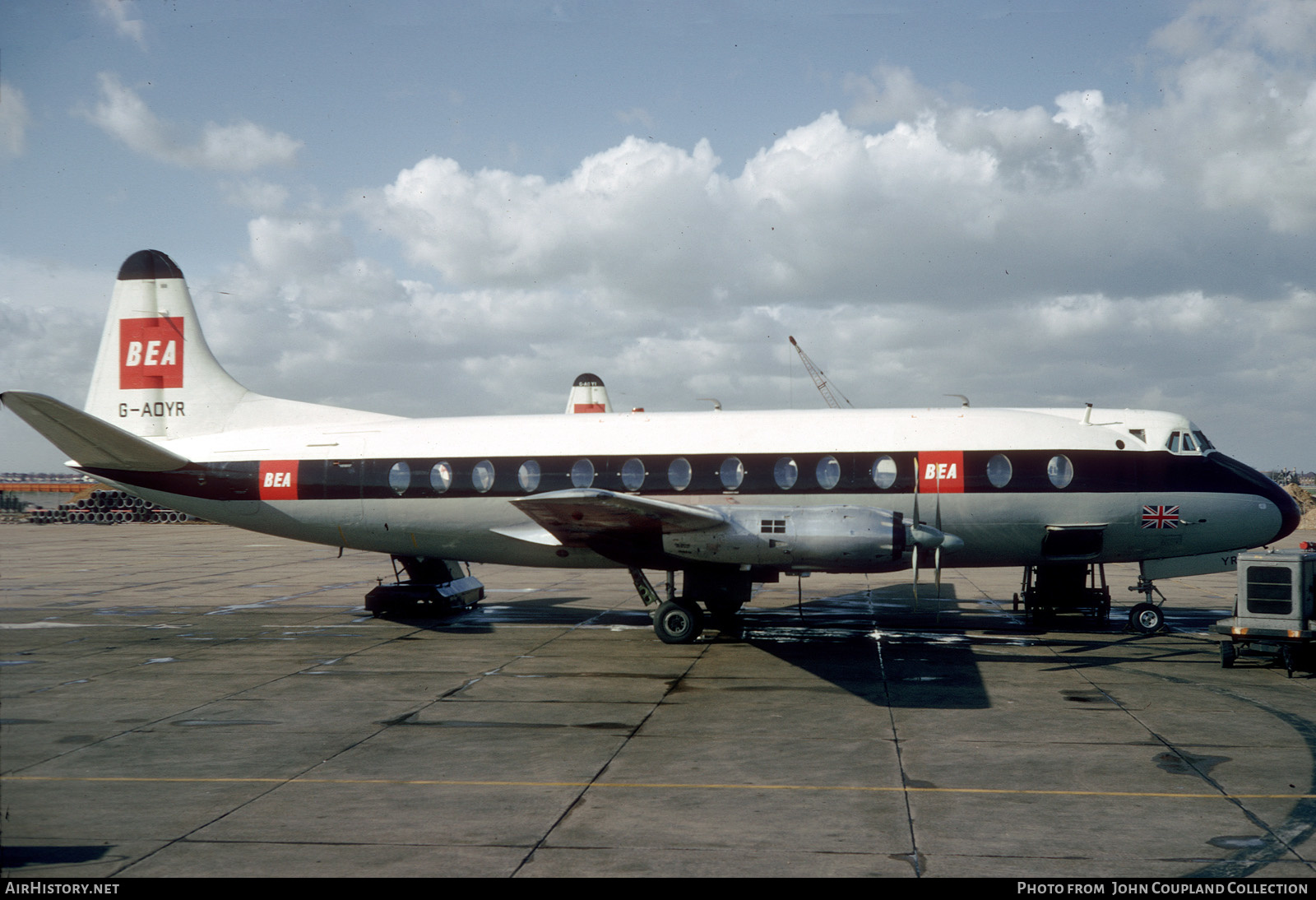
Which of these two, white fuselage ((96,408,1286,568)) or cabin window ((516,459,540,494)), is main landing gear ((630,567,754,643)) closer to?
white fuselage ((96,408,1286,568))

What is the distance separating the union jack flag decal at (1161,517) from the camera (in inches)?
731

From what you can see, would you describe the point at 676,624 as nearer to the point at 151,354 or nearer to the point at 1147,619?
the point at 1147,619

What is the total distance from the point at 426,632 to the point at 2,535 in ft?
175

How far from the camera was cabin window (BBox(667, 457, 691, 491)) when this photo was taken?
1919 cm

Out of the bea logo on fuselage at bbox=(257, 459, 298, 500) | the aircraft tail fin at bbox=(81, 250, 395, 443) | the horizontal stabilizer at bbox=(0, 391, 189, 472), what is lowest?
the bea logo on fuselage at bbox=(257, 459, 298, 500)

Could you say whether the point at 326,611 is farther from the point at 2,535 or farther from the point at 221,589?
the point at 2,535

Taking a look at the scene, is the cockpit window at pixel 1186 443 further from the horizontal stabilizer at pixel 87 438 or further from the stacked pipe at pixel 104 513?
the stacked pipe at pixel 104 513

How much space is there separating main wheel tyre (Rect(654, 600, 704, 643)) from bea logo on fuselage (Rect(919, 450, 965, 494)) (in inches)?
212

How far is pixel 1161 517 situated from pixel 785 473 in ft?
25.3

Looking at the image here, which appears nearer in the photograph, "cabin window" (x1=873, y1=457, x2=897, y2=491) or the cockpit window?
"cabin window" (x1=873, y1=457, x2=897, y2=491)

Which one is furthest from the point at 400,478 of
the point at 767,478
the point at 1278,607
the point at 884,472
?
the point at 1278,607

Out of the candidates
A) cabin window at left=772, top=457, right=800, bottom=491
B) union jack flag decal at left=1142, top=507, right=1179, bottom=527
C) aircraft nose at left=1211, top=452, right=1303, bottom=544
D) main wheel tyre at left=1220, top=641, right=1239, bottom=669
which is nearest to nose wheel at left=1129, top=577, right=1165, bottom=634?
union jack flag decal at left=1142, top=507, right=1179, bottom=527

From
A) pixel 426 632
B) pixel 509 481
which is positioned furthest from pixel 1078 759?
pixel 426 632
